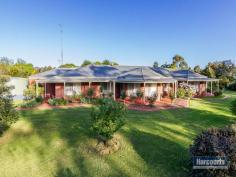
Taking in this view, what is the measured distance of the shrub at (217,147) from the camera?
6.46m

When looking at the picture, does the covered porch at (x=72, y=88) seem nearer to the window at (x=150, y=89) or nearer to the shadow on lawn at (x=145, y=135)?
the window at (x=150, y=89)

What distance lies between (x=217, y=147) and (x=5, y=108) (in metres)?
11.1

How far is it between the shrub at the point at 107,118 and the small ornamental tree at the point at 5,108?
5.56 meters

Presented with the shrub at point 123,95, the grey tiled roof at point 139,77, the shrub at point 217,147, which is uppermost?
the grey tiled roof at point 139,77

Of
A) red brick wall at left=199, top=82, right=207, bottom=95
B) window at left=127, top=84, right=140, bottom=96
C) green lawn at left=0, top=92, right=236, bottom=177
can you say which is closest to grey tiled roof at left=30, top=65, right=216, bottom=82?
window at left=127, top=84, right=140, bottom=96

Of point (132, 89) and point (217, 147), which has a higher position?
point (132, 89)

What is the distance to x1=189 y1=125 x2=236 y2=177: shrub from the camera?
646 centimetres

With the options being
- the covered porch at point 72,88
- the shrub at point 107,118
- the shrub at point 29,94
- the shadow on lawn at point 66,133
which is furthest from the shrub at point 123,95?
the shrub at point 107,118

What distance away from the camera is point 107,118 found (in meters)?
9.48

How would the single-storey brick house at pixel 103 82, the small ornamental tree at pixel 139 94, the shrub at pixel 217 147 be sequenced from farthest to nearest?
the single-storey brick house at pixel 103 82 → the small ornamental tree at pixel 139 94 → the shrub at pixel 217 147

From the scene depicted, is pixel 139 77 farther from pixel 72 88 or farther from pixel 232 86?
pixel 232 86

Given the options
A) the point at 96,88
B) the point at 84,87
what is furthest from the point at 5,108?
the point at 96,88

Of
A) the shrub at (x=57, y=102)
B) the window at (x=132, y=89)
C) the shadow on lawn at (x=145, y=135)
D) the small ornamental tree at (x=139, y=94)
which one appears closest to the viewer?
the shadow on lawn at (x=145, y=135)

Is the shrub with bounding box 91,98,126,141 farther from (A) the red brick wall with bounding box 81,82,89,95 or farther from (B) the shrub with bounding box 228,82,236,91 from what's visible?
(B) the shrub with bounding box 228,82,236,91
